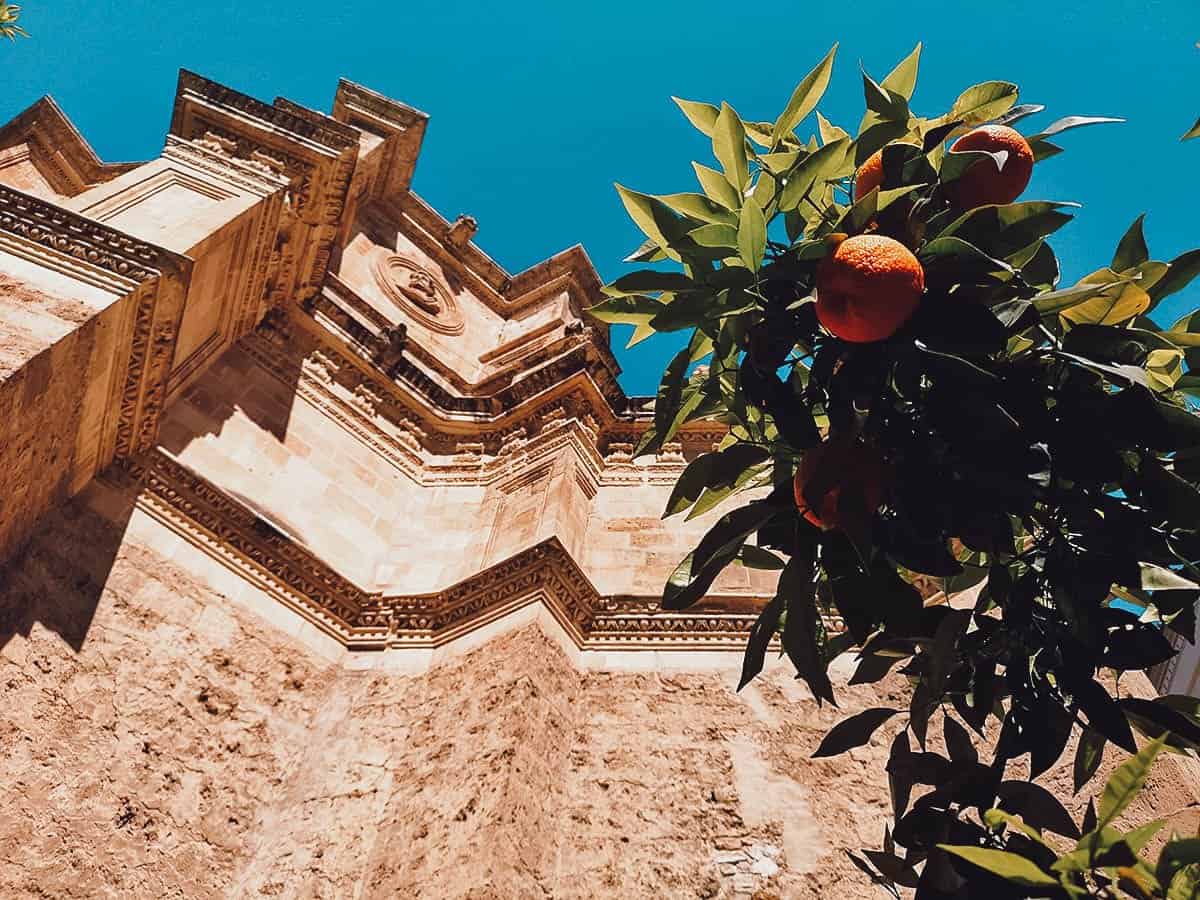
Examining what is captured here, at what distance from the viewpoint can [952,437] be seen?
8.40 ft

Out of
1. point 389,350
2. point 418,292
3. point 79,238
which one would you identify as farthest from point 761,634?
point 418,292

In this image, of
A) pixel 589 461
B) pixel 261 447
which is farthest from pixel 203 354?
pixel 589 461

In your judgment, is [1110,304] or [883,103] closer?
[1110,304]

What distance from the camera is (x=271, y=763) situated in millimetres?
6715

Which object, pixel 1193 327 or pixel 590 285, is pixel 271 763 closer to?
pixel 1193 327

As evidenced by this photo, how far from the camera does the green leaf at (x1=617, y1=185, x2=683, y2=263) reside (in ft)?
9.30

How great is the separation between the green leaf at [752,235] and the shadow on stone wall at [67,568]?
17.9 ft

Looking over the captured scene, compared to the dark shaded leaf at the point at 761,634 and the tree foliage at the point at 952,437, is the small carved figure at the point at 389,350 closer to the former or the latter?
the tree foliage at the point at 952,437

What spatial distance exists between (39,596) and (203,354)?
333 cm

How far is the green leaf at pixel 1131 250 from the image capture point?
2777 mm

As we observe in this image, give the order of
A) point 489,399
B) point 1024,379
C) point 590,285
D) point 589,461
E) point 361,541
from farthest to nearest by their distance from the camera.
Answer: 1. point 590,285
2. point 489,399
3. point 589,461
4. point 361,541
5. point 1024,379

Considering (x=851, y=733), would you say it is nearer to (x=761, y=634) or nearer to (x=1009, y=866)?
(x=761, y=634)

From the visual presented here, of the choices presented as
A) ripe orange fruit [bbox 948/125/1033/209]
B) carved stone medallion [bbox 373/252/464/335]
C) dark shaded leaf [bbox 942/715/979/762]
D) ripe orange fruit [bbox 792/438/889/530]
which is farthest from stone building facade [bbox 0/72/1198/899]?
ripe orange fruit [bbox 948/125/1033/209]

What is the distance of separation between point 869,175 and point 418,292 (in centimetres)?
1162
